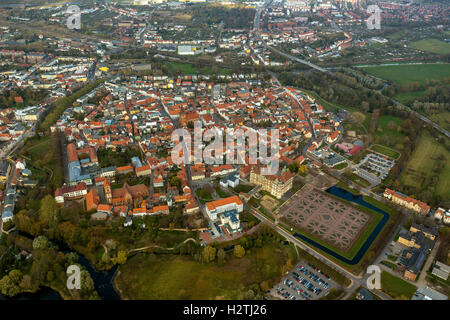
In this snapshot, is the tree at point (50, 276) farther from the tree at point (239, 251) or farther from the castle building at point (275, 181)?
the castle building at point (275, 181)

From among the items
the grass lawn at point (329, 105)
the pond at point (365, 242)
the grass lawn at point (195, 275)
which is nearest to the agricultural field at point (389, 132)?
the grass lawn at point (329, 105)

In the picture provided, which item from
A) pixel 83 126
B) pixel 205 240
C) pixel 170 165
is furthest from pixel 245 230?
pixel 83 126

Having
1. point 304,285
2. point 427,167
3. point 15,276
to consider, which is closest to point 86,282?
point 15,276

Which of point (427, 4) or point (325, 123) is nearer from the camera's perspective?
point (325, 123)

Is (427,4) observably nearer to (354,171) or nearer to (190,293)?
(354,171)

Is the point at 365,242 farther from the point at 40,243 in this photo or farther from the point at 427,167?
the point at 40,243

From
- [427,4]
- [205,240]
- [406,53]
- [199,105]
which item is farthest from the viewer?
[427,4]

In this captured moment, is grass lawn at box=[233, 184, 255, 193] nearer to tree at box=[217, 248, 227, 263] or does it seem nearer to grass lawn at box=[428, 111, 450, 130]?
tree at box=[217, 248, 227, 263]
